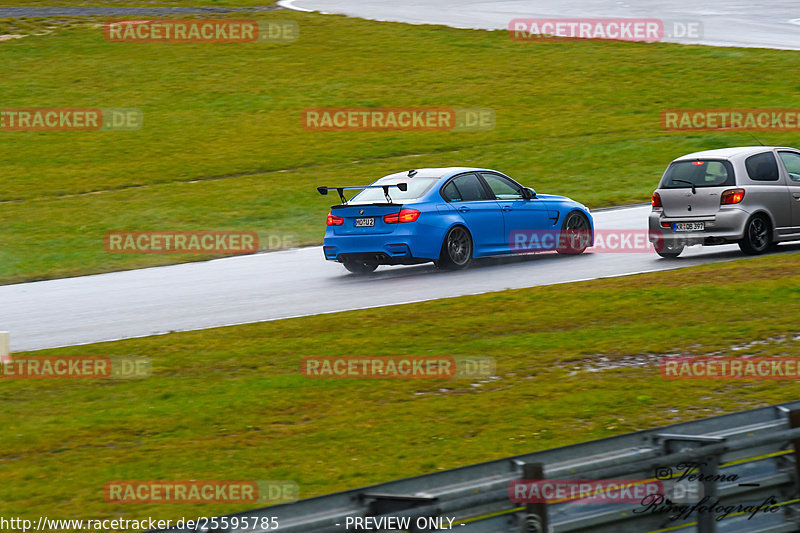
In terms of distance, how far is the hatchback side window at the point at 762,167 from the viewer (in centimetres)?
1516

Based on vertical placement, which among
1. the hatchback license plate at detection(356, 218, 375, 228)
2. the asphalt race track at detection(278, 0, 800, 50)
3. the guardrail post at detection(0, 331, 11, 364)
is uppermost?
the asphalt race track at detection(278, 0, 800, 50)

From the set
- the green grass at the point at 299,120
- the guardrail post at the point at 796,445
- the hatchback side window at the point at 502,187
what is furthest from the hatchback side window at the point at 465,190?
the guardrail post at the point at 796,445

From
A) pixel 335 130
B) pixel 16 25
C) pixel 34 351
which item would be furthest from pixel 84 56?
pixel 34 351

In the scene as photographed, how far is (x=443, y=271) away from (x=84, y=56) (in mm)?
25572

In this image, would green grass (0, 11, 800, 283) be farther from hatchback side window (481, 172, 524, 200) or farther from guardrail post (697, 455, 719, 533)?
guardrail post (697, 455, 719, 533)

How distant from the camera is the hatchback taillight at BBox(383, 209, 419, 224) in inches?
587

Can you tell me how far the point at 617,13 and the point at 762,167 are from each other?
3012cm

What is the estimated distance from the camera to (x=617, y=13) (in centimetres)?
4378

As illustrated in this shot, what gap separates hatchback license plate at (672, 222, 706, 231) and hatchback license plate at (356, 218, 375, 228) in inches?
174

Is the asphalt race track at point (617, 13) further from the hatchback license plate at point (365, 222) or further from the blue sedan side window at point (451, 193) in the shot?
the hatchback license plate at point (365, 222)

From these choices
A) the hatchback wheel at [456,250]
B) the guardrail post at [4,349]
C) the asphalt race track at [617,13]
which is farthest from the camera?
the asphalt race track at [617,13]

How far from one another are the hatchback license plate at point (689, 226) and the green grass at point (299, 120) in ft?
19.7

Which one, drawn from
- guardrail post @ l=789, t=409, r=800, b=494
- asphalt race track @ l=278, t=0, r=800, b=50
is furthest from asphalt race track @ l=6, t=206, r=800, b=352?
asphalt race track @ l=278, t=0, r=800, b=50

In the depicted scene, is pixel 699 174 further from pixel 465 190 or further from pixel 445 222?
pixel 445 222
